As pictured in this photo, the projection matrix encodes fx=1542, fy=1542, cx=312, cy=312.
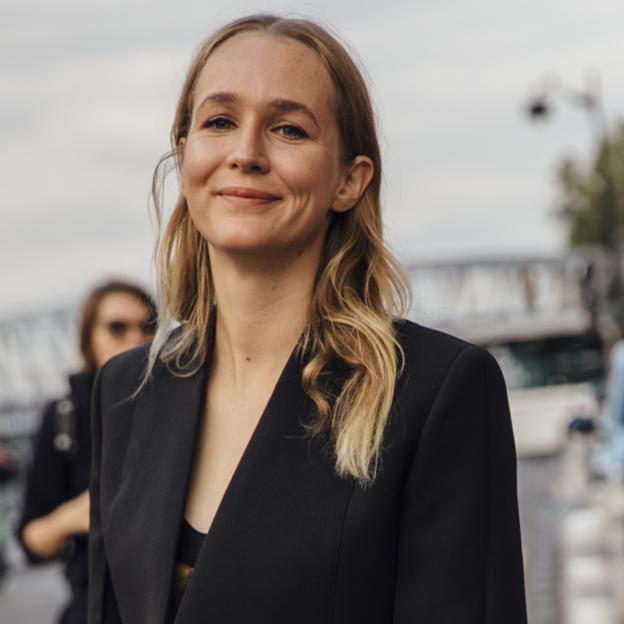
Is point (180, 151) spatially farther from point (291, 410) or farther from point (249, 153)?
point (291, 410)

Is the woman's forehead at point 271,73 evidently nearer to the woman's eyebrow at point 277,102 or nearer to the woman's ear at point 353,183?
the woman's eyebrow at point 277,102

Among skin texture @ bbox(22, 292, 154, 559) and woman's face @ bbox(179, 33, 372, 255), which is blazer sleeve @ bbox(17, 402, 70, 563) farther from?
woman's face @ bbox(179, 33, 372, 255)

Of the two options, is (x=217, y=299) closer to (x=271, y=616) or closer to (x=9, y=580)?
(x=271, y=616)

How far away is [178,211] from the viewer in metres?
2.78

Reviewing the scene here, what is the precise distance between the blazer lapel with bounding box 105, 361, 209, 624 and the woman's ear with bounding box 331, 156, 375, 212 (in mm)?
370

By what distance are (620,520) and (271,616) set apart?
31.2ft

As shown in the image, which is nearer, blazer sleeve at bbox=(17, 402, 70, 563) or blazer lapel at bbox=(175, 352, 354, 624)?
blazer lapel at bbox=(175, 352, 354, 624)

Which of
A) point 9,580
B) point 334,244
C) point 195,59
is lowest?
point 9,580

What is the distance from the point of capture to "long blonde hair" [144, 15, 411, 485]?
239 centimetres

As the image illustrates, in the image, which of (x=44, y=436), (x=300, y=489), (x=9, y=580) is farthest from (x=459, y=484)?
(x=9, y=580)

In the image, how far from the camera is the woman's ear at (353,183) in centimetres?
258

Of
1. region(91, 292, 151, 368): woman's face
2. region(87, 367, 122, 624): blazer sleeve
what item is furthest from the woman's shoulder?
region(91, 292, 151, 368): woman's face

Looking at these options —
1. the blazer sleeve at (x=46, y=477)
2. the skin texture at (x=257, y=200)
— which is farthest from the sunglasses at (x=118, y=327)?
the skin texture at (x=257, y=200)

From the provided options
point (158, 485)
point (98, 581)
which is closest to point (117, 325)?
point (98, 581)
